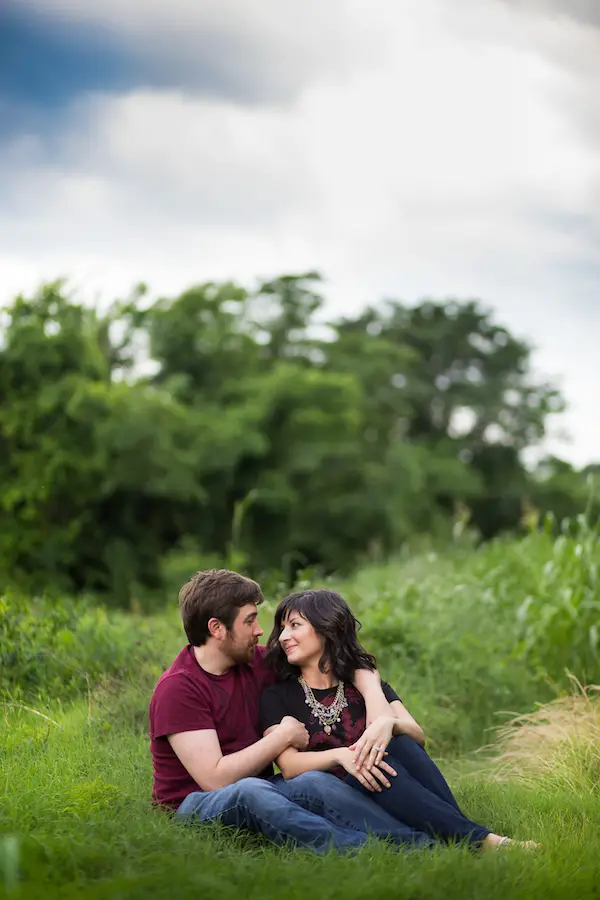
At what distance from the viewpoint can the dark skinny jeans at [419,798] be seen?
12.0 ft

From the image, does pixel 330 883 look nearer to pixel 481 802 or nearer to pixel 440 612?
pixel 481 802

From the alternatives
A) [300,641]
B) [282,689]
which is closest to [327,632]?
[300,641]

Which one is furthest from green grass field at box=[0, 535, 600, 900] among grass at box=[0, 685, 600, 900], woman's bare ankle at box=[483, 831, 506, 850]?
woman's bare ankle at box=[483, 831, 506, 850]

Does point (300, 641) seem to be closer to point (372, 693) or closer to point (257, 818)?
point (372, 693)

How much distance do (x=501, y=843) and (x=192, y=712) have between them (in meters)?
1.14

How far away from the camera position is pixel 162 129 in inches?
574

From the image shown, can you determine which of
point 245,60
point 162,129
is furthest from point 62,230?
point 245,60

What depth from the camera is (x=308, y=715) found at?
398 centimetres

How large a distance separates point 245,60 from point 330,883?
876 centimetres

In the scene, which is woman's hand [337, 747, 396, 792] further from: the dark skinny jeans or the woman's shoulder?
the woman's shoulder

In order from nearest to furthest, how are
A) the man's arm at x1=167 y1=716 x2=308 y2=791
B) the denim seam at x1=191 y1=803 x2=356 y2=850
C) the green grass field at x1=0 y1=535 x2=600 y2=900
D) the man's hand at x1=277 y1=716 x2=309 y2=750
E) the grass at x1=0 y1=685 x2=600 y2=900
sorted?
1. the grass at x1=0 y1=685 x2=600 y2=900
2. the green grass field at x1=0 y1=535 x2=600 y2=900
3. the denim seam at x1=191 y1=803 x2=356 y2=850
4. the man's arm at x1=167 y1=716 x2=308 y2=791
5. the man's hand at x1=277 y1=716 x2=309 y2=750

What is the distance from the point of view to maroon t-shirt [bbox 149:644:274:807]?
3711 mm

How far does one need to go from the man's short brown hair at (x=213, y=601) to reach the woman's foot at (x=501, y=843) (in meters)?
1.15

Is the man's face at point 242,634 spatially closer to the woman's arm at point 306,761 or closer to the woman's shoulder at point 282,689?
the woman's shoulder at point 282,689
